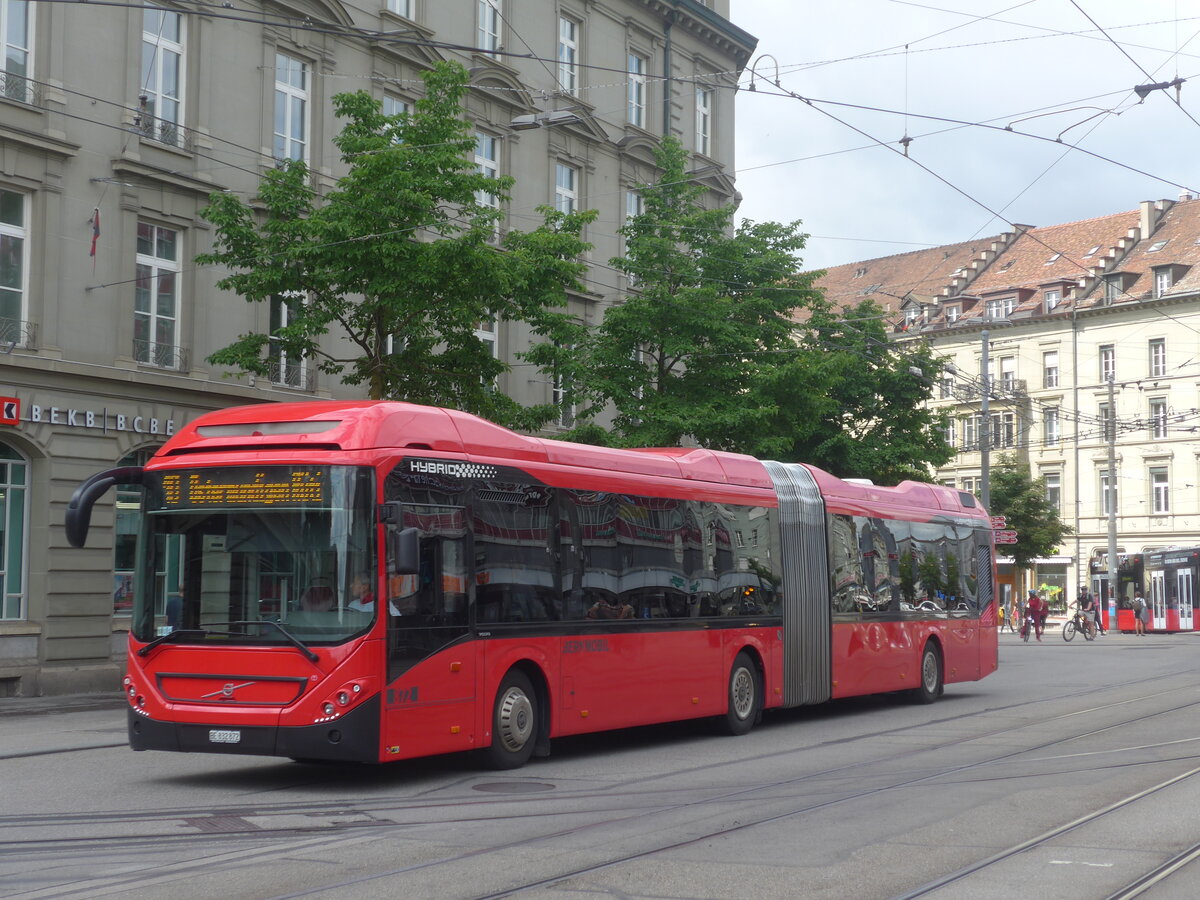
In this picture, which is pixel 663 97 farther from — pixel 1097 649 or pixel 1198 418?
pixel 1198 418

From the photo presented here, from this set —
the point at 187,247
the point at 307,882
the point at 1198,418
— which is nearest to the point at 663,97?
the point at 187,247

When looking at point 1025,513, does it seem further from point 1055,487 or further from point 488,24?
point 488,24

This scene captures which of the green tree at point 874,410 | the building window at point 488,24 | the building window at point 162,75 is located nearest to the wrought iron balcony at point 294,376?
the building window at point 162,75

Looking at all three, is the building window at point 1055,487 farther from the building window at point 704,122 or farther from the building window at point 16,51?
the building window at point 16,51

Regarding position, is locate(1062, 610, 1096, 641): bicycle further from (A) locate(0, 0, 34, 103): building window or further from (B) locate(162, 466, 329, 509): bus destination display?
(B) locate(162, 466, 329, 509): bus destination display

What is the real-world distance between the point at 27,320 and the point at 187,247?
11.4 ft

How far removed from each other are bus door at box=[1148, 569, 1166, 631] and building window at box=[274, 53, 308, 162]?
36.6m

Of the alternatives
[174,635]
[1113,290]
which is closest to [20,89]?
[174,635]

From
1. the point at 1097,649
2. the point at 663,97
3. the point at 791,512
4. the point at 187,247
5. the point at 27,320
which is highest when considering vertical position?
the point at 663,97

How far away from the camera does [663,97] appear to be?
37344 millimetres

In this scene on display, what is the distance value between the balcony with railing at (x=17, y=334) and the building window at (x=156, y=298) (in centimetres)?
195

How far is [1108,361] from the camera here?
2785 inches

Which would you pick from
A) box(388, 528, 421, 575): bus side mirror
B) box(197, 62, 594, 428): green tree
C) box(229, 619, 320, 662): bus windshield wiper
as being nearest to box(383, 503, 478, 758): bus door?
box(388, 528, 421, 575): bus side mirror

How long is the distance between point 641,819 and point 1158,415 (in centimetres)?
6371
